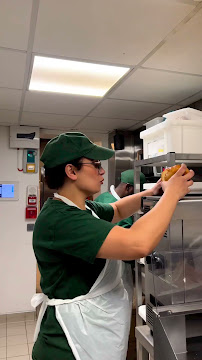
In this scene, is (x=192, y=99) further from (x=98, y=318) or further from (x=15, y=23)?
(x=98, y=318)

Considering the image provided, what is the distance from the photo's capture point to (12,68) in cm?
185

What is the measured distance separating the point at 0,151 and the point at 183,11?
2860 mm

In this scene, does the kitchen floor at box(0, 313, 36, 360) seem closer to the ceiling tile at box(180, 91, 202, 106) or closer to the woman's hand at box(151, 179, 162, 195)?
the woman's hand at box(151, 179, 162, 195)

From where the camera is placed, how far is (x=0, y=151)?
362 cm

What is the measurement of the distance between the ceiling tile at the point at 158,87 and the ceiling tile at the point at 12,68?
715mm

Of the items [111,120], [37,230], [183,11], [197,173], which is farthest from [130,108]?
[37,230]

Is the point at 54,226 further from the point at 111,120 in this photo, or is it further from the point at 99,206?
the point at 111,120

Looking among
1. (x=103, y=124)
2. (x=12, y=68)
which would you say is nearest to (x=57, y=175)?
(x=12, y=68)

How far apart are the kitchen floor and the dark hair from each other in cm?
224

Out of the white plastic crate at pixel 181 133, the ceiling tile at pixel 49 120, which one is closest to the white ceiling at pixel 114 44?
the white plastic crate at pixel 181 133

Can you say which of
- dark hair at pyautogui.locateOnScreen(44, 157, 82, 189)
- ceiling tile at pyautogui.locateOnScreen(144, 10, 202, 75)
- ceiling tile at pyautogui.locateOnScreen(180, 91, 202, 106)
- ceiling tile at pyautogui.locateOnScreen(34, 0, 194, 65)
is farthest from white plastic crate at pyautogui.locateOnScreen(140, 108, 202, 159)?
dark hair at pyautogui.locateOnScreen(44, 157, 82, 189)

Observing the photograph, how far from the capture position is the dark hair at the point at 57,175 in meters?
1.14

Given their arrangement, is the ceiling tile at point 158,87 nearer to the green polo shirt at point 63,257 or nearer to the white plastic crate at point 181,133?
the white plastic crate at point 181,133

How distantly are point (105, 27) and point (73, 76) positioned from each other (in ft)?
2.28
